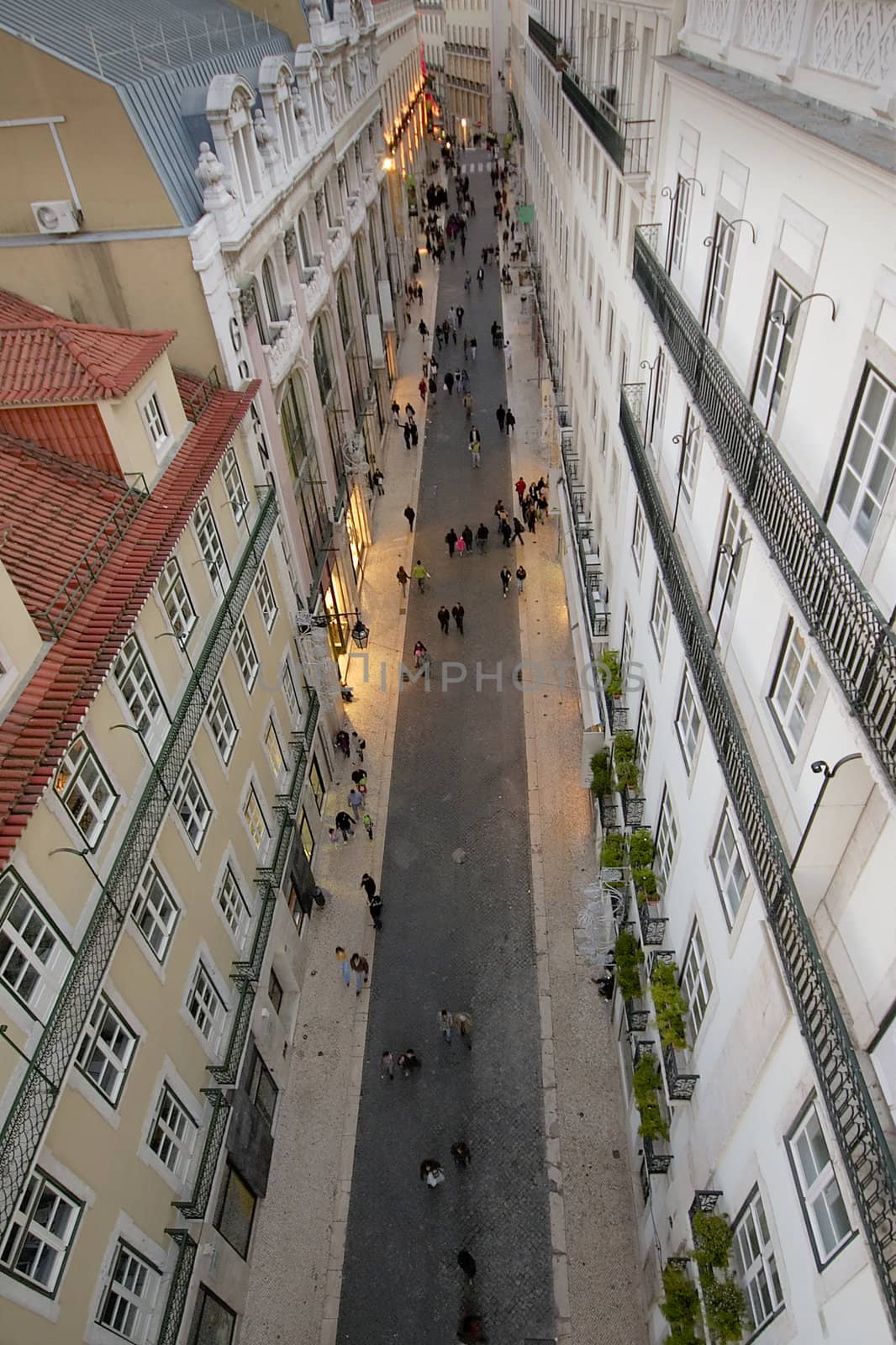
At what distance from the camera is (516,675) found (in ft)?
93.5

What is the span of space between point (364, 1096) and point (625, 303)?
18.3 metres

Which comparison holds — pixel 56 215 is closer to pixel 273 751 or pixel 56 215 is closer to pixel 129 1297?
pixel 273 751

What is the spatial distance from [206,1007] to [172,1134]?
215cm

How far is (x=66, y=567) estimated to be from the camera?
40.0 ft

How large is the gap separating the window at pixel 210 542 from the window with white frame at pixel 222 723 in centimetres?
221

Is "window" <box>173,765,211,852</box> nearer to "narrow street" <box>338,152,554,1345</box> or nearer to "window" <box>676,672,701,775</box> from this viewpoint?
"narrow street" <box>338,152,554,1345</box>

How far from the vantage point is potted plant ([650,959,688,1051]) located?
1221 cm

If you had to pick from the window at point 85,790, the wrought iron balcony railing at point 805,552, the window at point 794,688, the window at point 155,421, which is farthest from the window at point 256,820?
the wrought iron balcony railing at point 805,552

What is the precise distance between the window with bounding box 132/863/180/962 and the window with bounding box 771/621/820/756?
30.2 feet

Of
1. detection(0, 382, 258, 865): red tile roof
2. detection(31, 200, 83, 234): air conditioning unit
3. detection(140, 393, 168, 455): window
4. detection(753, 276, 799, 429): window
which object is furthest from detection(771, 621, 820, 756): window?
detection(31, 200, 83, 234): air conditioning unit

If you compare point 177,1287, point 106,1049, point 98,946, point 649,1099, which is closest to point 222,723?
point 98,946

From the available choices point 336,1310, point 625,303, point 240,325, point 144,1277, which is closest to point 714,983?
point 144,1277

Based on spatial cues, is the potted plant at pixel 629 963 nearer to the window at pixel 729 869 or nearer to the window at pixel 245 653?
the window at pixel 729 869

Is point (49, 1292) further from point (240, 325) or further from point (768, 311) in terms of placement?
point (240, 325)
